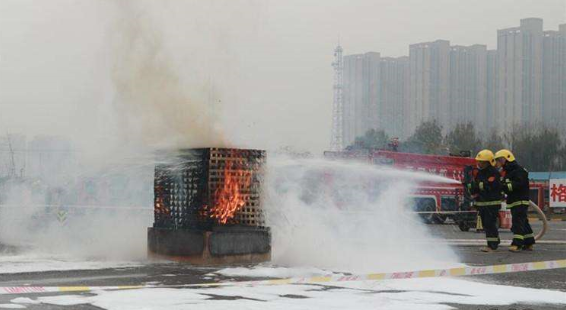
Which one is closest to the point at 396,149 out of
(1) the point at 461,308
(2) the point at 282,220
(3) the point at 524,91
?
(2) the point at 282,220

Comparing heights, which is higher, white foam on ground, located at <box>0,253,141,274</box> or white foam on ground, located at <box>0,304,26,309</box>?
white foam on ground, located at <box>0,304,26,309</box>

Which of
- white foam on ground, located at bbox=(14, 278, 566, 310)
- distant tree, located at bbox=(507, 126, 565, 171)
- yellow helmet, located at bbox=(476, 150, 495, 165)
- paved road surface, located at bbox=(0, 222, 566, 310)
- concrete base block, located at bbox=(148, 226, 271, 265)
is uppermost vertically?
distant tree, located at bbox=(507, 126, 565, 171)

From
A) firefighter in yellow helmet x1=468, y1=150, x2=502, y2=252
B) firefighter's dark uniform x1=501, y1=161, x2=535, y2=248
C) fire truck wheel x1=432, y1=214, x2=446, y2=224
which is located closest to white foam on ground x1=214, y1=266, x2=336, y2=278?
firefighter in yellow helmet x1=468, y1=150, x2=502, y2=252

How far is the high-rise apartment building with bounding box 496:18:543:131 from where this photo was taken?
66.8 m

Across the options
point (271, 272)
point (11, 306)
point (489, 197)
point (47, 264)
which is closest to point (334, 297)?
point (271, 272)

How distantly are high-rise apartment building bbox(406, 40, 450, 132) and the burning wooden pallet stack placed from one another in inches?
1916

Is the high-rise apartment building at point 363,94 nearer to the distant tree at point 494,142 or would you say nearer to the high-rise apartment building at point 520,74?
the distant tree at point 494,142

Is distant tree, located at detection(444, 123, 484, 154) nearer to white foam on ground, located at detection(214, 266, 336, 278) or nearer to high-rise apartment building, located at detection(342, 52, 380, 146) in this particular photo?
high-rise apartment building, located at detection(342, 52, 380, 146)

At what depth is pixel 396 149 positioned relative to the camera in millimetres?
28422

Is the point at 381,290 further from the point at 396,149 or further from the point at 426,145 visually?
the point at 426,145

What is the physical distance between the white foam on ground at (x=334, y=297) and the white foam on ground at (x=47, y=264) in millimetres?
2713

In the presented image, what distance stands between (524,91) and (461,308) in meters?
62.6

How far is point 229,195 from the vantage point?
11164mm

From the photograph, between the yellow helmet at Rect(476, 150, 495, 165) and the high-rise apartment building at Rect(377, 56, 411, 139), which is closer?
the yellow helmet at Rect(476, 150, 495, 165)
